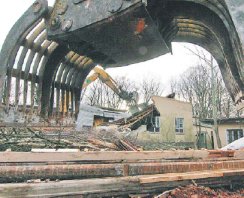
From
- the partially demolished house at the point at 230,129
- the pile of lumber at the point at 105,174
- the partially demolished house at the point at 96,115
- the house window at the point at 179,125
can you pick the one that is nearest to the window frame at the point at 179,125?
the house window at the point at 179,125

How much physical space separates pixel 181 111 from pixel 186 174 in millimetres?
26028

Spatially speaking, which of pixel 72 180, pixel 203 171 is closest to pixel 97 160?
pixel 72 180

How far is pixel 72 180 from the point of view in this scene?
2.62 metres

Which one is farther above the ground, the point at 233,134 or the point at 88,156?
the point at 233,134

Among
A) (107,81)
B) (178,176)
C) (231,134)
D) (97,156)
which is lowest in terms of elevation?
(178,176)

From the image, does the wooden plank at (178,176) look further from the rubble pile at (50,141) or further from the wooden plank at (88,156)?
the rubble pile at (50,141)

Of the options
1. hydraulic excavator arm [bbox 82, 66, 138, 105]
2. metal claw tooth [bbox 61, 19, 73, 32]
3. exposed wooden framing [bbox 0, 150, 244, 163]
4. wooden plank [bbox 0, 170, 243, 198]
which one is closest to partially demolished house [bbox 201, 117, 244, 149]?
hydraulic excavator arm [bbox 82, 66, 138, 105]

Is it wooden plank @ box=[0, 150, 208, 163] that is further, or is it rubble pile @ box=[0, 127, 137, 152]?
rubble pile @ box=[0, 127, 137, 152]

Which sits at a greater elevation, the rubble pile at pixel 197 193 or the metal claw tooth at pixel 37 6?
the metal claw tooth at pixel 37 6

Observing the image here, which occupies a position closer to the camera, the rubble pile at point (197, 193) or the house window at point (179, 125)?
the rubble pile at point (197, 193)

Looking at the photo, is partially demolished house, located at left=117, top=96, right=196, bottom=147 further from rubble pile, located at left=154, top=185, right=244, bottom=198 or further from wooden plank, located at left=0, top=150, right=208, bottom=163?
rubble pile, located at left=154, top=185, right=244, bottom=198

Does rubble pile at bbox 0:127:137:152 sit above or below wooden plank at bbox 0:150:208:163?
above

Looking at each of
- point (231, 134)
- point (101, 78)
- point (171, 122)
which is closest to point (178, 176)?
point (101, 78)

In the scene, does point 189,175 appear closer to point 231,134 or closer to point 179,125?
point 231,134
